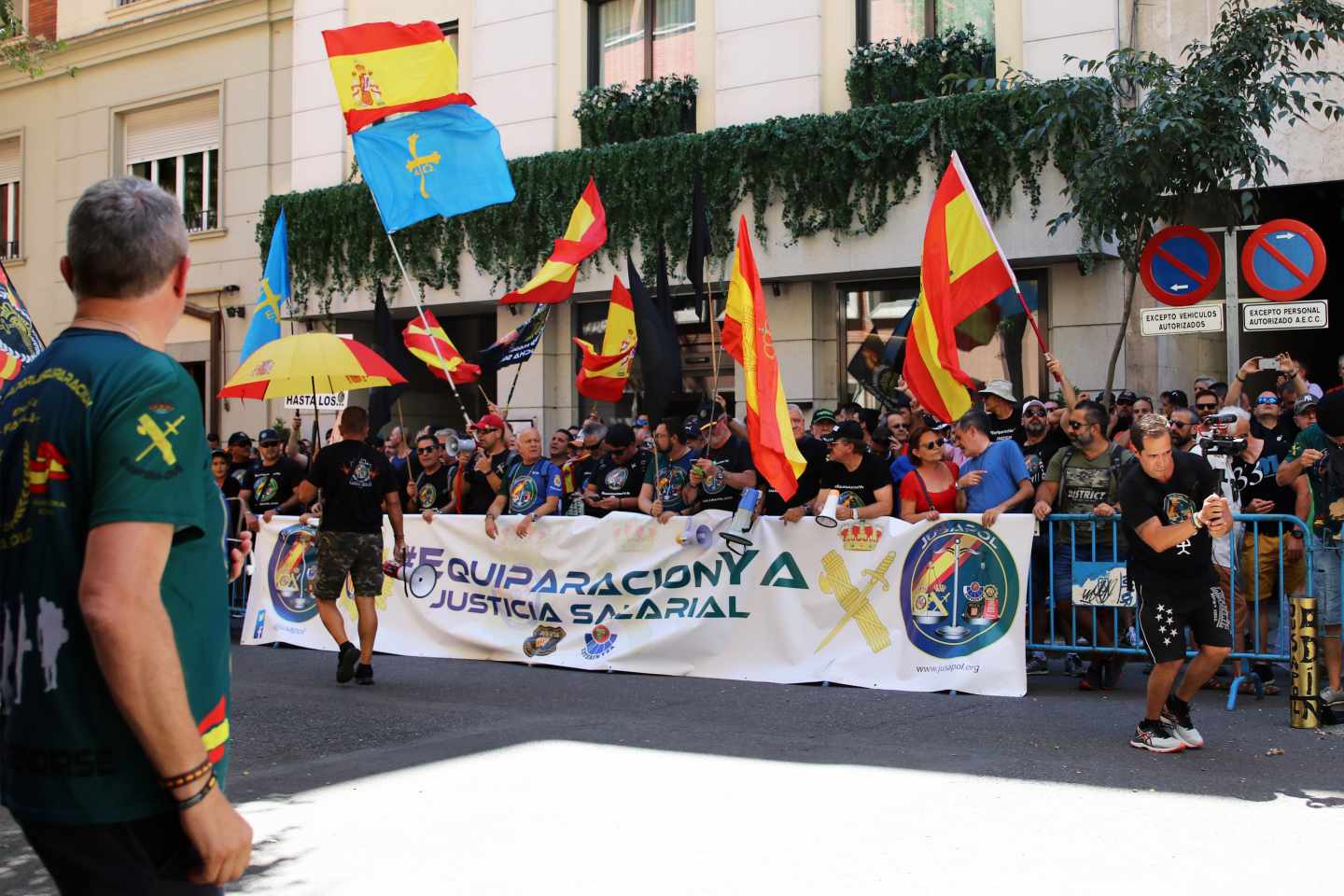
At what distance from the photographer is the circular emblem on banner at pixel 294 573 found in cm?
1266

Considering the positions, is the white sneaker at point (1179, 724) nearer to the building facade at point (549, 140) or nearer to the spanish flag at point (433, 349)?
the building facade at point (549, 140)

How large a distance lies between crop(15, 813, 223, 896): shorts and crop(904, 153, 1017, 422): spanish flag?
8.74m

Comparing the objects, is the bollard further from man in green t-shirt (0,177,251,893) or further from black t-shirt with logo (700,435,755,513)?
man in green t-shirt (0,177,251,893)

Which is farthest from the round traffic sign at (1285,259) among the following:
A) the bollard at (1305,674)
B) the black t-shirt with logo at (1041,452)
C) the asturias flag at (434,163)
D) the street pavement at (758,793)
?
the asturias flag at (434,163)

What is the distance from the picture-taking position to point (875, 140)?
635 inches

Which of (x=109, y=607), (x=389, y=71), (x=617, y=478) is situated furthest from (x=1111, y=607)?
(x=109, y=607)

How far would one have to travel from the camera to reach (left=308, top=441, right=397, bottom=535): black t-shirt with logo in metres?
10.3

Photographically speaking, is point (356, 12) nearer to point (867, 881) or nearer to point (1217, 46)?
point (1217, 46)

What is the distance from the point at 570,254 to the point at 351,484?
12.2 feet

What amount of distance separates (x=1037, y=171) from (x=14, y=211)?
18972 millimetres

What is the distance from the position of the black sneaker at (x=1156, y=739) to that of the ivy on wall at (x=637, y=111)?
12.2 meters

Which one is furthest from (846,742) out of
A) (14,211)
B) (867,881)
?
(14,211)

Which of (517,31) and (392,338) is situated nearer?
(392,338)

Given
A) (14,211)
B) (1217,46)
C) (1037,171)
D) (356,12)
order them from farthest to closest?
(14,211) < (356,12) < (1037,171) < (1217,46)
